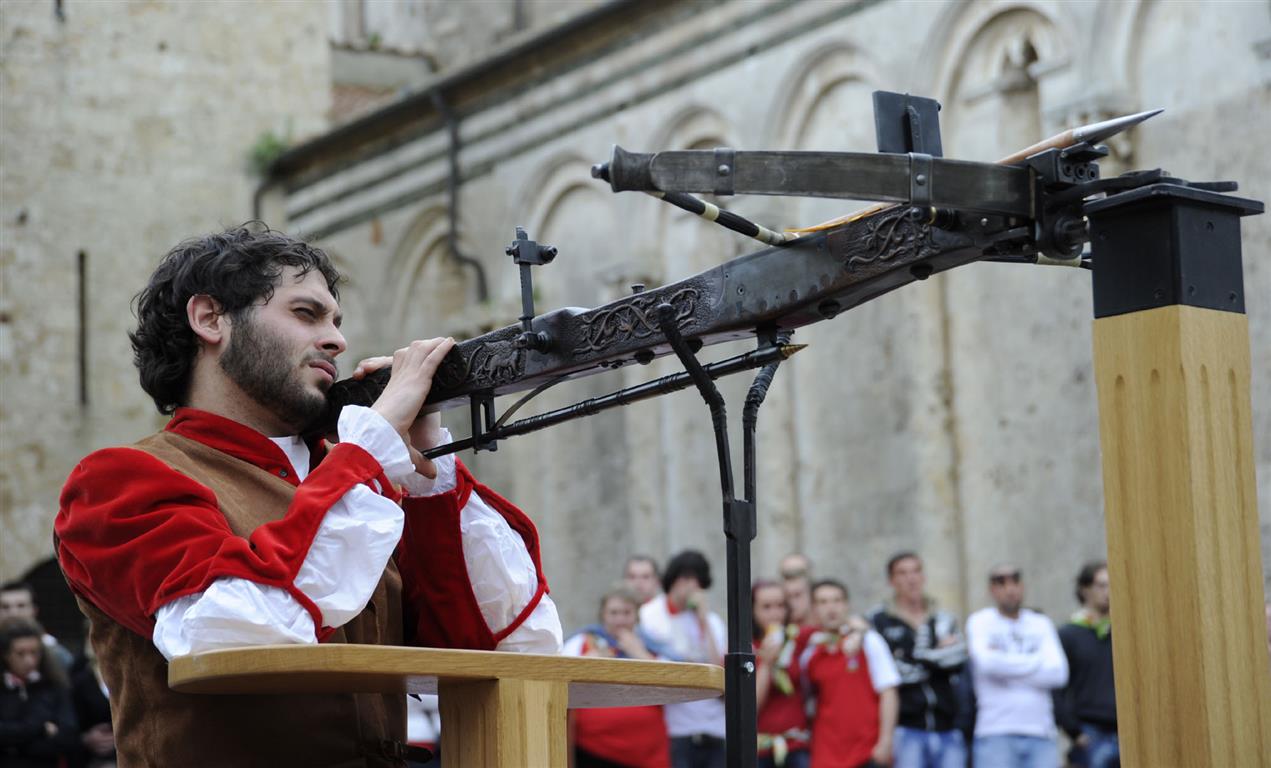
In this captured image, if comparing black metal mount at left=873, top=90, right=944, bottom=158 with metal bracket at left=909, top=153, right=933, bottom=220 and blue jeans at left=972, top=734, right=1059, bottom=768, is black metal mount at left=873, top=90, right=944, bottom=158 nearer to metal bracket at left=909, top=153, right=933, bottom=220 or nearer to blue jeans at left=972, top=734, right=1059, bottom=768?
metal bracket at left=909, top=153, right=933, bottom=220

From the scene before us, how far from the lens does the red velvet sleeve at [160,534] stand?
349cm

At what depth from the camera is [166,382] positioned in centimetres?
416

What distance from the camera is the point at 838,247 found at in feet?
10.8

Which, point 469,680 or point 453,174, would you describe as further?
point 453,174

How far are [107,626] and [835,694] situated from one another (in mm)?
6229

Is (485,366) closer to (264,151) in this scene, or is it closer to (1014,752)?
(1014,752)

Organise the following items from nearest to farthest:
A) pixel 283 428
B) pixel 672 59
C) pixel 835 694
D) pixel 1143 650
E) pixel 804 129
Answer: pixel 1143 650 → pixel 283 428 → pixel 835 694 → pixel 804 129 → pixel 672 59

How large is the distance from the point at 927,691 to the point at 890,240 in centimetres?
676

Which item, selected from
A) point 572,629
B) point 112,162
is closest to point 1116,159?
point 572,629

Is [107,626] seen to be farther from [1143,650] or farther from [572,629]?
[572,629]

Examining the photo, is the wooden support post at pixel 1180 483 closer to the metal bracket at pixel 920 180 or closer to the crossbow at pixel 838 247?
the crossbow at pixel 838 247

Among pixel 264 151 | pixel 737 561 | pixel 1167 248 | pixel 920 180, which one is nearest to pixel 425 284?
pixel 264 151

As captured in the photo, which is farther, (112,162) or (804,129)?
(112,162)

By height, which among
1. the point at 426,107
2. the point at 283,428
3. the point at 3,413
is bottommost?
the point at 283,428
